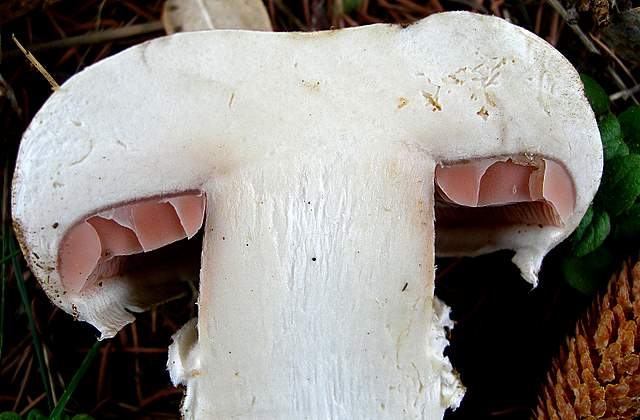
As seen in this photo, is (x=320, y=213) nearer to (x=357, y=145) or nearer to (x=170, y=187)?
(x=357, y=145)

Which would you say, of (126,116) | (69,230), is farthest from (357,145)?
(69,230)

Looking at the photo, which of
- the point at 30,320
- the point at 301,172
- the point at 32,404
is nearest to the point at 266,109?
the point at 301,172

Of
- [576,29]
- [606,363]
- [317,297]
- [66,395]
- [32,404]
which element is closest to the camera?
[317,297]

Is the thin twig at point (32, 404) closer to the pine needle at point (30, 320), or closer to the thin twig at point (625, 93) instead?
the pine needle at point (30, 320)

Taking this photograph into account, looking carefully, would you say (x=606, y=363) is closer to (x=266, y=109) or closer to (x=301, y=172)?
(x=301, y=172)

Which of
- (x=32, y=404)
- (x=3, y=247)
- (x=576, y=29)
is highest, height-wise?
(x=576, y=29)

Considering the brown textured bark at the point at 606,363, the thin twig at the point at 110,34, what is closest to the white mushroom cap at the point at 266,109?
the brown textured bark at the point at 606,363

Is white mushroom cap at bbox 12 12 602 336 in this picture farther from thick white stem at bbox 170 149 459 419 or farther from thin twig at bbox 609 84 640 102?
thin twig at bbox 609 84 640 102

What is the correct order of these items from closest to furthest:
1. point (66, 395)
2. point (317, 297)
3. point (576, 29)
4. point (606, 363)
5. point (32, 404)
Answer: point (317, 297) → point (606, 363) → point (66, 395) → point (576, 29) → point (32, 404)
